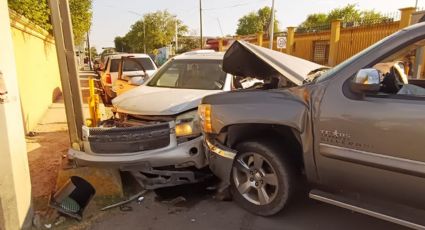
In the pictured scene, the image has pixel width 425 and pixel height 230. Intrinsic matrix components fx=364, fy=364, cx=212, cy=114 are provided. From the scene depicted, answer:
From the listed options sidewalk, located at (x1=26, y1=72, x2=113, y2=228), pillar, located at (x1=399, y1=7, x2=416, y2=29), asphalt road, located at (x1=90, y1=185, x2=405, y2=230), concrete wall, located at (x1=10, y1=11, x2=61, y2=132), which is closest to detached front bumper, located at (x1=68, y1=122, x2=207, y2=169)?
asphalt road, located at (x1=90, y1=185, x2=405, y2=230)

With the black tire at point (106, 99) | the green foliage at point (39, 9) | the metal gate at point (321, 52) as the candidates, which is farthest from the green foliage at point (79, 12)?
the metal gate at point (321, 52)

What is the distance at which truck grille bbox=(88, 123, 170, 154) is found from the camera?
13.8 feet

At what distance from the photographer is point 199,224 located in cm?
370

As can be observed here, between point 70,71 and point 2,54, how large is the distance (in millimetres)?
1758

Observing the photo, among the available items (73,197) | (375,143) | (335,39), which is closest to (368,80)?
(375,143)

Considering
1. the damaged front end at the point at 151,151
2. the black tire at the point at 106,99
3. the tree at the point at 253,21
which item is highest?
the tree at the point at 253,21

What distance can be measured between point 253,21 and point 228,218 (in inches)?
2966

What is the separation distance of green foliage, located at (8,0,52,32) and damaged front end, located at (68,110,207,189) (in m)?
7.25

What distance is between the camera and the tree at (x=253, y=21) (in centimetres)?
7334

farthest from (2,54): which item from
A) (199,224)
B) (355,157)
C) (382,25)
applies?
(382,25)

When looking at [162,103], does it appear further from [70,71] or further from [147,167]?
[70,71]

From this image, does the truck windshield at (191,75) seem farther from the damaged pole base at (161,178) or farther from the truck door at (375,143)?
the truck door at (375,143)

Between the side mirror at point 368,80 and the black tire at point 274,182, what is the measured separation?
1.13 metres

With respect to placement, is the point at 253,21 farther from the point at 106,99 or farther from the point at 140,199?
the point at 140,199
